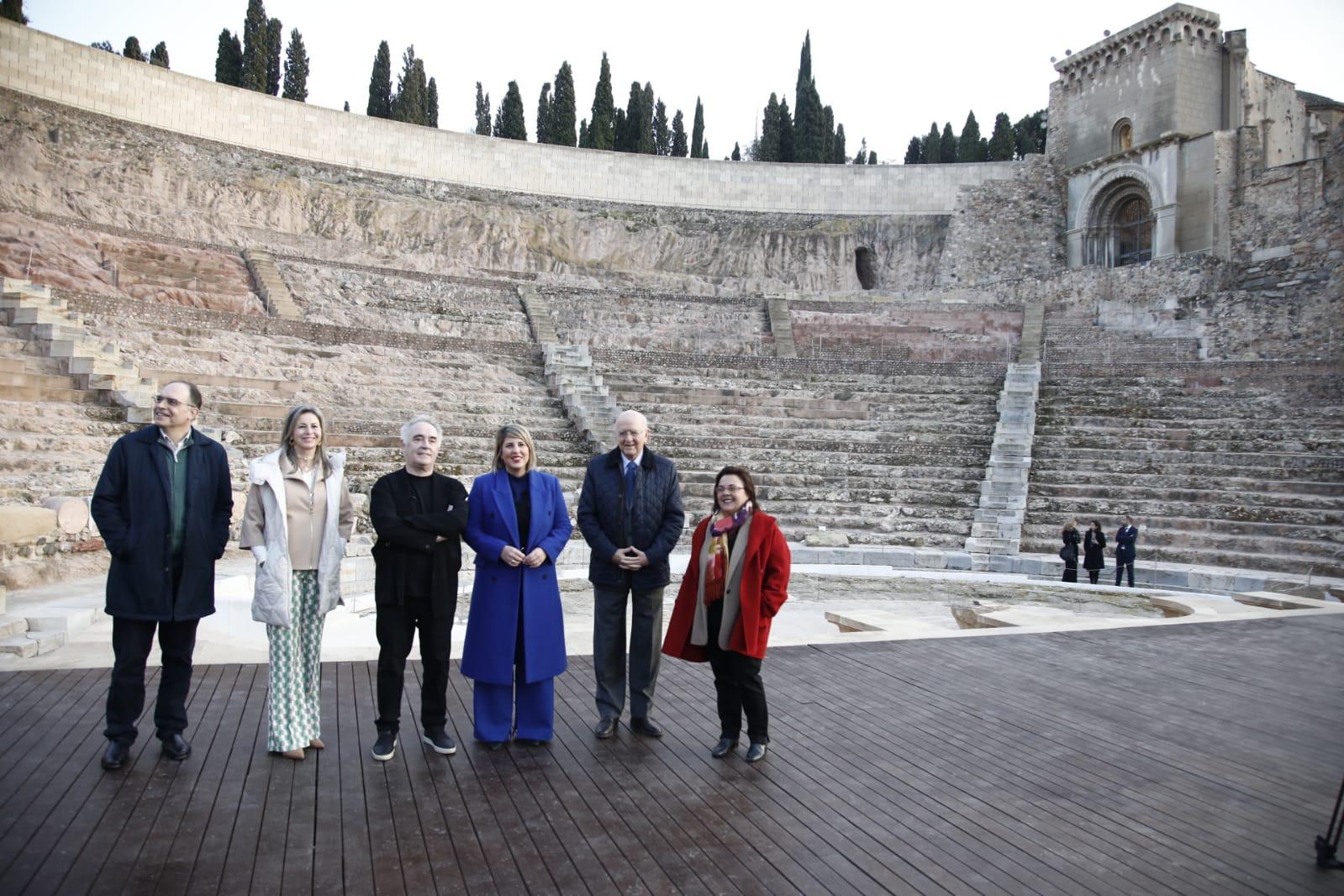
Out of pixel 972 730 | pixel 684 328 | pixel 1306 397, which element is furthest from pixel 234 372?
pixel 1306 397

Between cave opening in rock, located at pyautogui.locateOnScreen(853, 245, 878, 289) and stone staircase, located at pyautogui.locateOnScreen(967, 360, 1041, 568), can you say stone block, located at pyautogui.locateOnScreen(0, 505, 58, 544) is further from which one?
cave opening in rock, located at pyautogui.locateOnScreen(853, 245, 878, 289)

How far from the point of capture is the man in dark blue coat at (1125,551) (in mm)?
10609

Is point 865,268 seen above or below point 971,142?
below

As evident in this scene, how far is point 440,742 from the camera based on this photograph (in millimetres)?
4223

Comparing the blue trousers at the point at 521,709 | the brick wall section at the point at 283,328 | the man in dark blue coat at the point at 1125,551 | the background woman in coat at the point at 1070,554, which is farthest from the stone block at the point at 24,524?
the man in dark blue coat at the point at 1125,551

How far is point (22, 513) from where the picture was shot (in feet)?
26.5

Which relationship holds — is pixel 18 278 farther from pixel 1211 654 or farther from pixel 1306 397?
pixel 1306 397

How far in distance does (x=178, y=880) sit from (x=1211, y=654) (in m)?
6.39

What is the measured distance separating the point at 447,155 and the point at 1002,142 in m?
29.0

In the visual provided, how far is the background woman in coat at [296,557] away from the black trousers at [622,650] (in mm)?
1245

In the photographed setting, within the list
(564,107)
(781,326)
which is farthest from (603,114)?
(781,326)

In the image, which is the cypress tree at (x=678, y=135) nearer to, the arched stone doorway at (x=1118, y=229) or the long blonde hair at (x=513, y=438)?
the arched stone doorway at (x=1118, y=229)

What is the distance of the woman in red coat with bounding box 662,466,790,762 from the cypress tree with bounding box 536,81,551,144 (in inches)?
1596

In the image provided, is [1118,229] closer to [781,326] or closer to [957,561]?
[781,326]
